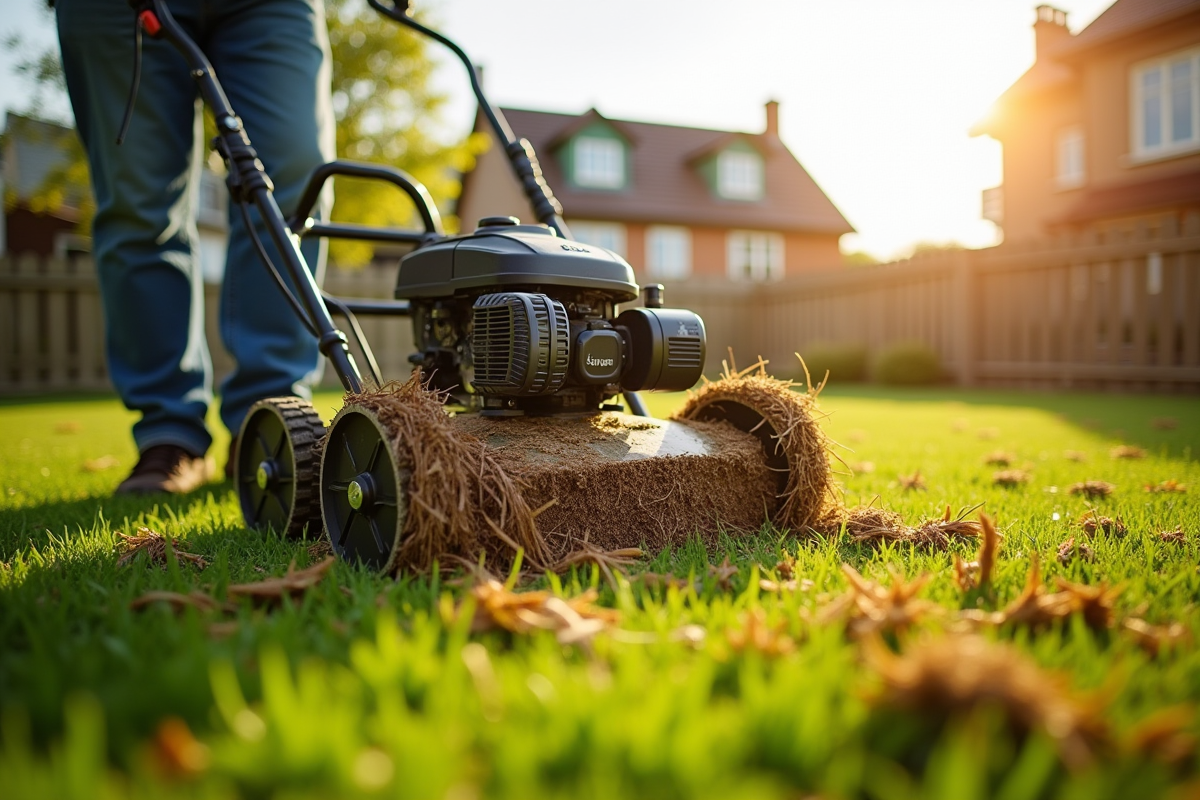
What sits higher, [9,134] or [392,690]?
[9,134]

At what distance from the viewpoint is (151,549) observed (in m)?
1.94

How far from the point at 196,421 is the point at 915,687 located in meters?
2.89

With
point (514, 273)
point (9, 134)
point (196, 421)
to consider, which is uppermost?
point (9, 134)

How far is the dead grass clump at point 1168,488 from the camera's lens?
2.71 m

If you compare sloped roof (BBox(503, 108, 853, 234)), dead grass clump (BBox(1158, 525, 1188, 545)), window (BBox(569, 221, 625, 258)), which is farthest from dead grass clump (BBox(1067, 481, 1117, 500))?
window (BBox(569, 221, 625, 258))

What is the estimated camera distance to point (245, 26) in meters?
2.96

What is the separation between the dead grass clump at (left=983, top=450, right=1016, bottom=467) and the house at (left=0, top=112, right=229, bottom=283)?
11192 mm

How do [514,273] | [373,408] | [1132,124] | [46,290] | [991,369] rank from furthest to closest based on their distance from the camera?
[1132,124] → [46,290] → [991,369] → [514,273] → [373,408]

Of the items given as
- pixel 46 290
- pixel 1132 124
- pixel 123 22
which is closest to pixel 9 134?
pixel 46 290

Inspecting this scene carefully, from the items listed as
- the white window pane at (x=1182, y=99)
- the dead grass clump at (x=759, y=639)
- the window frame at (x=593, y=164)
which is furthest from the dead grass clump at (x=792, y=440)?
the window frame at (x=593, y=164)

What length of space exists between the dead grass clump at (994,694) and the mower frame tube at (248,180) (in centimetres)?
163

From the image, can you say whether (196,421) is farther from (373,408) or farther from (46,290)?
(46,290)

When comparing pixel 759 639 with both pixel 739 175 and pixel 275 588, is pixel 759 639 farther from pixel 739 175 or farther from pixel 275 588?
pixel 739 175

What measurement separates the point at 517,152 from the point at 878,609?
2.11 m
